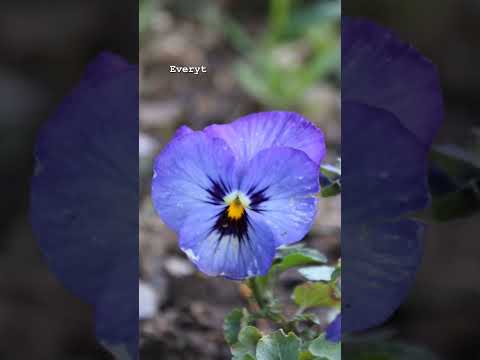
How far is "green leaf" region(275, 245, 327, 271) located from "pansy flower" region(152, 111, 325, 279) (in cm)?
4

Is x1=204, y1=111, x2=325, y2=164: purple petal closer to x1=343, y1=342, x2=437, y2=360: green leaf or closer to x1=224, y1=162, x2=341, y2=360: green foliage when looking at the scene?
x1=224, y1=162, x2=341, y2=360: green foliage

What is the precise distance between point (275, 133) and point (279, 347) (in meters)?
0.14

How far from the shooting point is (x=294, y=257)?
1.64 feet

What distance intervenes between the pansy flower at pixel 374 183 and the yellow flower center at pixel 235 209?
74 millimetres

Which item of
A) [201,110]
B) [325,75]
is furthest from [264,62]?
[201,110]

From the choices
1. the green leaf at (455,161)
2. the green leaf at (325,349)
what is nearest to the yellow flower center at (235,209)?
the green leaf at (325,349)

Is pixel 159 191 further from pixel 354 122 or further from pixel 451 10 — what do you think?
pixel 451 10

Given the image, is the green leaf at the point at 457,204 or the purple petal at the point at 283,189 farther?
the green leaf at the point at 457,204

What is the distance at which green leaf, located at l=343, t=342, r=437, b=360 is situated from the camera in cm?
55

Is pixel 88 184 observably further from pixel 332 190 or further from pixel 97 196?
pixel 332 190

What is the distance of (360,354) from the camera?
1.83ft

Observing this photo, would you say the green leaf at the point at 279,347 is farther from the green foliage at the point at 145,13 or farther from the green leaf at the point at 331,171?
the green foliage at the point at 145,13

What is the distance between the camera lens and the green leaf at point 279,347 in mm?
466

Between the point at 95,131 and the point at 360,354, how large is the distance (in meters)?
0.26
